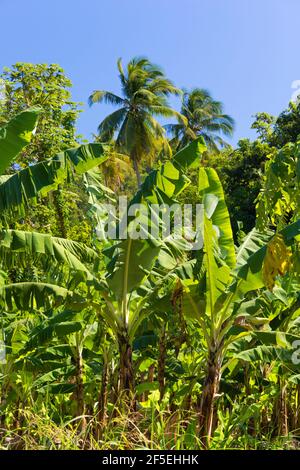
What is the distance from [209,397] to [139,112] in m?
22.3

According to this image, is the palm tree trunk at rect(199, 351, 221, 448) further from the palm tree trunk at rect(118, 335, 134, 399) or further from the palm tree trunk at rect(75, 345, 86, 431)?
the palm tree trunk at rect(75, 345, 86, 431)

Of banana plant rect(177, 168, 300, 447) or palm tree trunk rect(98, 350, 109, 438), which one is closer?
banana plant rect(177, 168, 300, 447)

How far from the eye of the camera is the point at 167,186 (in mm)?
6680

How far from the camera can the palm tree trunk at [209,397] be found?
5843 millimetres

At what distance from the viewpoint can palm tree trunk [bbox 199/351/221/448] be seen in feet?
19.2

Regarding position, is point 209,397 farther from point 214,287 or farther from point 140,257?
point 140,257

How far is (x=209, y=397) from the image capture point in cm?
604

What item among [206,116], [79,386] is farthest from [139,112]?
[79,386]

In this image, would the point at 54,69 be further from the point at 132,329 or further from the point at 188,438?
the point at 188,438

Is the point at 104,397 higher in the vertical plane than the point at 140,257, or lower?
lower

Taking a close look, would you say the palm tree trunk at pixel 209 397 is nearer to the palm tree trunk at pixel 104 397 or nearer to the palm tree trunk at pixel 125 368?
the palm tree trunk at pixel 125 368

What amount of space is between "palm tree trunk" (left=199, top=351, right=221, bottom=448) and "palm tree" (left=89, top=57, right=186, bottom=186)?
2011cm

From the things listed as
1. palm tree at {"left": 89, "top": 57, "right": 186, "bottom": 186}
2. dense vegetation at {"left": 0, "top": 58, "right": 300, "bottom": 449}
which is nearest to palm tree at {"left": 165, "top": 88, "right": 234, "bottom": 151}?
palm tree at {"left": 89, "top": 57, "right": 186, "bottom": 186}

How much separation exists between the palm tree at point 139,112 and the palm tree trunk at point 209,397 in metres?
20.1
